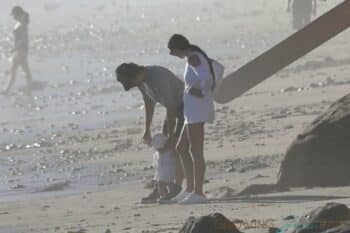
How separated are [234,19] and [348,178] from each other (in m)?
33.7

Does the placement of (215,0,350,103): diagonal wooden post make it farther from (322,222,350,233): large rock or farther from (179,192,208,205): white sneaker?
(322,222,350,233): large rock

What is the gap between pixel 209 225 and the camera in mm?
7848

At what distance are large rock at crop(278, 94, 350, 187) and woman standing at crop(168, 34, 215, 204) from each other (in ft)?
2.74

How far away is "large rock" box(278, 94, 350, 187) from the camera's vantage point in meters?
11.9

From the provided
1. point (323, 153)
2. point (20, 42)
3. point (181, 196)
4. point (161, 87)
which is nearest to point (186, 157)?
point (181, 196)

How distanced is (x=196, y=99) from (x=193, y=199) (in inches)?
31.6

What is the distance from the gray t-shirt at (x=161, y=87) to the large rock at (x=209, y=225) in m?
3.99

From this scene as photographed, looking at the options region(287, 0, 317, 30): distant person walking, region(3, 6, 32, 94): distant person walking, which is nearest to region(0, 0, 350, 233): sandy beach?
region(3, 6, 32, 94): distant person walking

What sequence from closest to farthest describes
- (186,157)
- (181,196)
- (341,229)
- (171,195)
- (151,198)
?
1. (341,229)
2. (181,196)
3. (186,157)
4. (171,195)
5. (151,198)

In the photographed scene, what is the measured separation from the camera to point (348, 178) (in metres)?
11.8

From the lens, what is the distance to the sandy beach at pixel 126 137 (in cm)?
1113

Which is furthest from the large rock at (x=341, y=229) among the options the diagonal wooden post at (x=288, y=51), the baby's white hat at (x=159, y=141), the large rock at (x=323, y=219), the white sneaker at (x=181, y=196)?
the diagonal wooden post at (x=288, y=51)

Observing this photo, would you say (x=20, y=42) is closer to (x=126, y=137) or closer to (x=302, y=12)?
(x=302, y=12)

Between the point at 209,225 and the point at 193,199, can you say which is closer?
the point at 209,225
